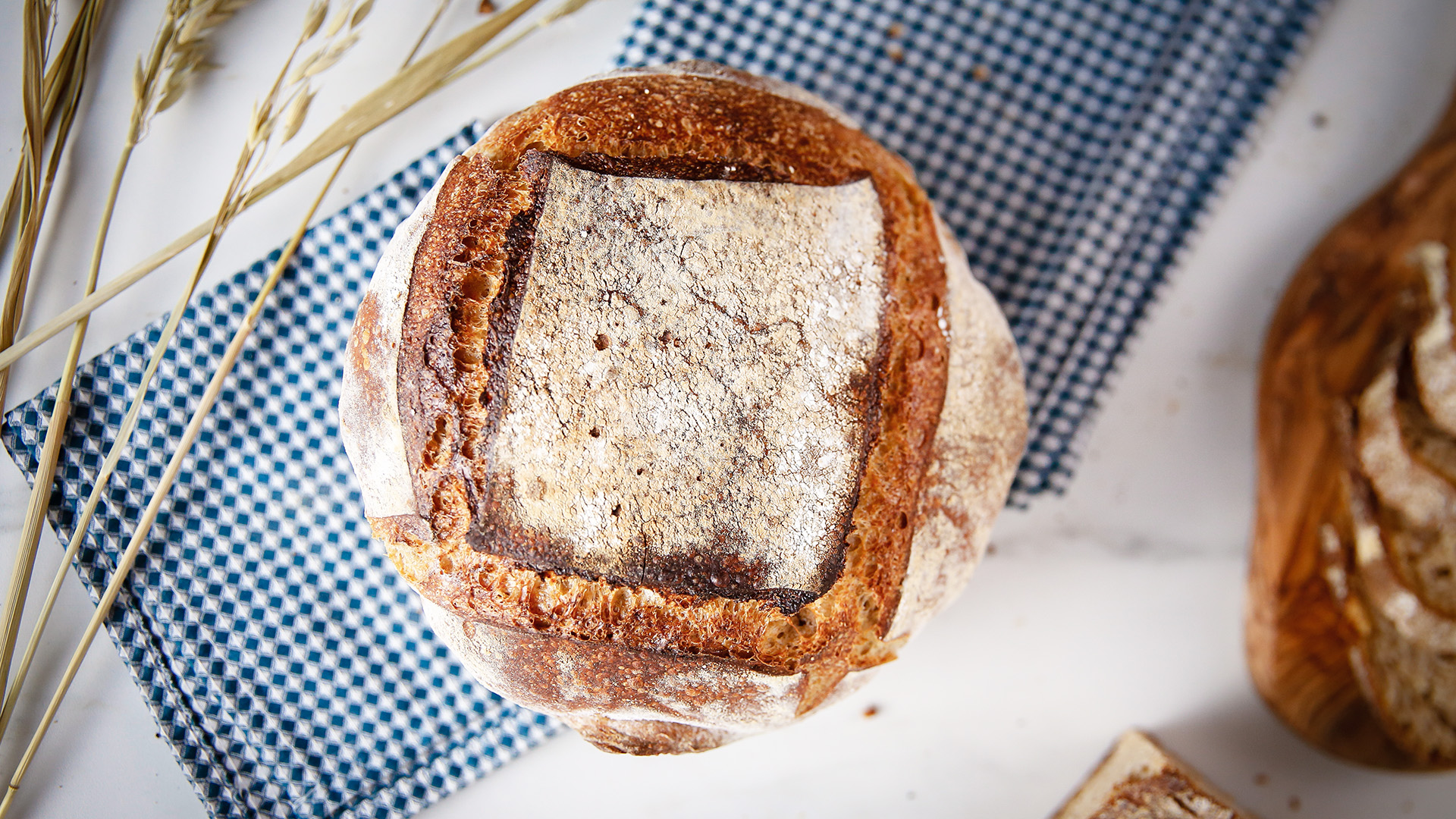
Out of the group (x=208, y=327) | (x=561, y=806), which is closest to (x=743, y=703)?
(x=561, y=806)

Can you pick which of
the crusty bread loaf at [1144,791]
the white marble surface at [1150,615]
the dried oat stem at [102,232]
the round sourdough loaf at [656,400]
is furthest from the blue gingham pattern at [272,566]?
the crusty bread loaf at [1144,791]

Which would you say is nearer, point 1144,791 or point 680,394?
point 680,394

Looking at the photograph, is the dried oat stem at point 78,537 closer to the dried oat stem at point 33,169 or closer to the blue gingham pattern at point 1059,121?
the dried oat stem at point 33,169

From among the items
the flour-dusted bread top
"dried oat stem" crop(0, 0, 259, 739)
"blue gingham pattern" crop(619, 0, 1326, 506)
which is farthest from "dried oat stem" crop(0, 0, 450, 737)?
"blue gingham pattern" crop(619, 0, 1326, 506)

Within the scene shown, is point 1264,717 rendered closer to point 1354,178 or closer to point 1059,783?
point 1059,783

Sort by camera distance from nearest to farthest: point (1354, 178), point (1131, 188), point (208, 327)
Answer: point (208, 327), point (1131, 188), point (1354, 178)

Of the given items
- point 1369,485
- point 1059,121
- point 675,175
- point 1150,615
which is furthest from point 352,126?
point 1369,485

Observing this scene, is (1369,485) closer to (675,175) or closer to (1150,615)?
(1150,615)
